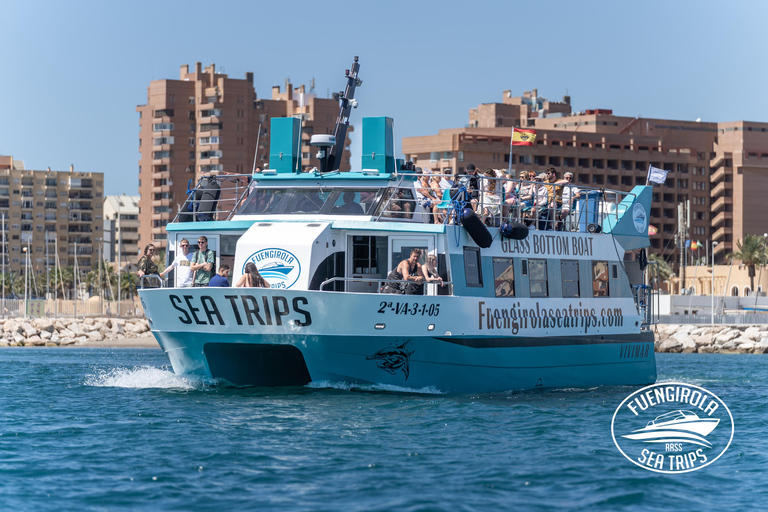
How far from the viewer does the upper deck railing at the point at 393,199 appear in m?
21.7

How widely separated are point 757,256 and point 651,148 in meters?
26.8

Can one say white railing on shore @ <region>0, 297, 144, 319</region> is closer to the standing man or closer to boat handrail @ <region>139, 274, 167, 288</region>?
boat handrail @ <region>139, 274, 167, 288</region>

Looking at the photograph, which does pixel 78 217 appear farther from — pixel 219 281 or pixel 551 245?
pixel 219 281

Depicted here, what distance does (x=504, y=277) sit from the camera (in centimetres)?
2250

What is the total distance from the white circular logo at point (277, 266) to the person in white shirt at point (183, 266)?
207 centimetres

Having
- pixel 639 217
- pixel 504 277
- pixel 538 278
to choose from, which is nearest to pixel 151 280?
pixel 504 277

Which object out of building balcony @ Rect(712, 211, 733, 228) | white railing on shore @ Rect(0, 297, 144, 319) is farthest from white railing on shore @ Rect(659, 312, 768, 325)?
building balcony @ Rect(712, 211, 733, 228)

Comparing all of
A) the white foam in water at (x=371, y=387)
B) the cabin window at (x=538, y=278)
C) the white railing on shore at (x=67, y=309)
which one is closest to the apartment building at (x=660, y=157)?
the white railing on shore at (x=67, y=309)

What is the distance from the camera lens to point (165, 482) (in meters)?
12.7

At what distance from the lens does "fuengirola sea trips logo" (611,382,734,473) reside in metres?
15.0

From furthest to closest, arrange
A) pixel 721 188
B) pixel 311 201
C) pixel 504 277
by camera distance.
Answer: pixel 721 188, pixel 504 277, pixel 311 201

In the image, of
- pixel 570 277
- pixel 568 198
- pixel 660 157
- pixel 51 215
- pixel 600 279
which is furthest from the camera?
pixel 51 215

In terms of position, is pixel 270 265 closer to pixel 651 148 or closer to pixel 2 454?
pixel 2 454

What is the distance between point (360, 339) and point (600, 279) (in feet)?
26.3
